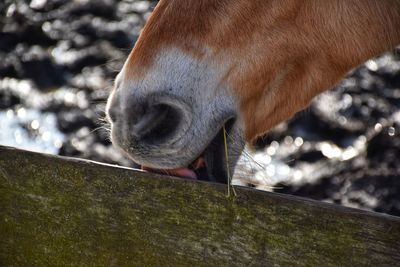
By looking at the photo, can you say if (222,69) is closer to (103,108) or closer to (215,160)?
(215,160)

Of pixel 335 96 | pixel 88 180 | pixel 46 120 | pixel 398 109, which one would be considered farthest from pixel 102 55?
pixel 88 180

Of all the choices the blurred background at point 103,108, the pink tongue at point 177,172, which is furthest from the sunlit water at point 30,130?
the pink tongue at point 177,172

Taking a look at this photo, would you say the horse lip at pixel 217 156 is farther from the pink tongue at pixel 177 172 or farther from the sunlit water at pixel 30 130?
the sunlit water at pixel 30 130

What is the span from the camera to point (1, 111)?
277 inches

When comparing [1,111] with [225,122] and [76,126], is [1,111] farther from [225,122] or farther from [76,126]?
[225,122]

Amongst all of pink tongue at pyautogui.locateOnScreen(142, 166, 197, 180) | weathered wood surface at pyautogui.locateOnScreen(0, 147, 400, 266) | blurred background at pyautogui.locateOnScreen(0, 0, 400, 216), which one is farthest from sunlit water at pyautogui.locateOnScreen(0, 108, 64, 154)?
weathered wood surface at pyautogui.locateOnScreen(0, 147, 400, 266)

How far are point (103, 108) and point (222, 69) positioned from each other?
3.52 m

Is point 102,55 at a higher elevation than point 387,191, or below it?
below

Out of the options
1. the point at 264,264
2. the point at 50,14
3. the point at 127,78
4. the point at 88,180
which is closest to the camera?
the point at 264,264

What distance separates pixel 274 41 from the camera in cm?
239

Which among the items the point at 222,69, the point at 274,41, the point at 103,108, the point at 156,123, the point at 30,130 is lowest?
the point at 30,130

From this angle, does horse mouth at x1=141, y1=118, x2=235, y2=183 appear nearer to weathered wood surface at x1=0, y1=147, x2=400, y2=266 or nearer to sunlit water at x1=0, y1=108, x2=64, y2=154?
weathered wood surface at x1=0, y1=147, x2=400, y2=266

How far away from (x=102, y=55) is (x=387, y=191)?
337 cm

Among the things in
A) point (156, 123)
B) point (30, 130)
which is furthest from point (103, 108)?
point (156, 123)
